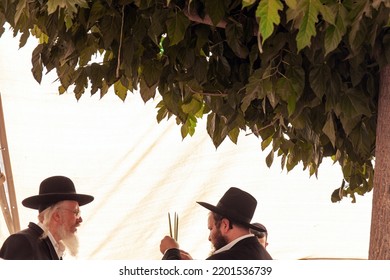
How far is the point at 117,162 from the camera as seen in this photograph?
187 inches

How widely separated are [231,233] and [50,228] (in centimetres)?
64

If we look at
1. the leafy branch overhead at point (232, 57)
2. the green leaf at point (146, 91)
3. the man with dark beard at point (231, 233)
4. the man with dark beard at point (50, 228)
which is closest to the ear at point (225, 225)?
the man with dark beard at point (231, 233)

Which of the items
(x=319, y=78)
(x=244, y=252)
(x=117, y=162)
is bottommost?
(x=244, y=252)

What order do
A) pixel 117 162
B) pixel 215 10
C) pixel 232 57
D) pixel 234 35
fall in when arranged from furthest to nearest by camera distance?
pixel 117 162, pixel 232 57, pixel 234 35, pixel 215 10

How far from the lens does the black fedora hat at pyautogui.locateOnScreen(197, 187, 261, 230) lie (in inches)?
125

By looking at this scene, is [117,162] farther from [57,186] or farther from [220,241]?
[220,241]

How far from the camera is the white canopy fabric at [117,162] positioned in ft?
15.5

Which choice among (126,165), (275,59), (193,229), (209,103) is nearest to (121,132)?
(126,165)

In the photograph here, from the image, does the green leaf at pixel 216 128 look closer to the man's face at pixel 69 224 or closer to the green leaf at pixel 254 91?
the green leaf at pixel 254 91

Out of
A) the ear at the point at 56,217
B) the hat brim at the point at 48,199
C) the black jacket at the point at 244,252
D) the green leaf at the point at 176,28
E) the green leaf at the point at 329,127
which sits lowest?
the black jacket at the point at 244,252

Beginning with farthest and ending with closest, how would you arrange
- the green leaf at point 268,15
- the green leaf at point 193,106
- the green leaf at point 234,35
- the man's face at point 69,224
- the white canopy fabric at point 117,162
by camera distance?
1. the white canopy fabric at point 117,162
2. the man's face at point 69,224
3. the green leaf at point 193,106
4. the green leaf at point 234,35
5. the green leaf at point 268,15

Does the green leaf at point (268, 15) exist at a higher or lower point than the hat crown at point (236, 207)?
higher

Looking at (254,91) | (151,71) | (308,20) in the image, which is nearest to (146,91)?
(151,71)

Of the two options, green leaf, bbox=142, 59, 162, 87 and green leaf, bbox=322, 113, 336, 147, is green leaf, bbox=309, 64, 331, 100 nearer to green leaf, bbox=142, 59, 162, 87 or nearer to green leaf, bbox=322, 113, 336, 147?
green leaf, bbox=322, 113, 336, 147
